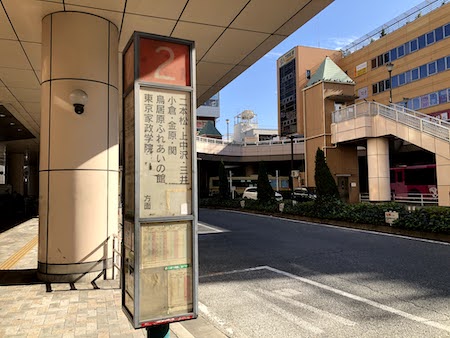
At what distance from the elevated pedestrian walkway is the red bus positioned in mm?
3888

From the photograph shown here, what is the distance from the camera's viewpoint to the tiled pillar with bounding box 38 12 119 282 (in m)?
6.21

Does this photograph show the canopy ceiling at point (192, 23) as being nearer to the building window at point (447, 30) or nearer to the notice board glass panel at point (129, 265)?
the notice board glass panel at point (129, 265)

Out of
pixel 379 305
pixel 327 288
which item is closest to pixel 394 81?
pixel 327 288

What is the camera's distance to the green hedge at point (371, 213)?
37.7ft

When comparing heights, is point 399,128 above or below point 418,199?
above

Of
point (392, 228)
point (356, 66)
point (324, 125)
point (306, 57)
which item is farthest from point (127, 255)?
point (306, 57)

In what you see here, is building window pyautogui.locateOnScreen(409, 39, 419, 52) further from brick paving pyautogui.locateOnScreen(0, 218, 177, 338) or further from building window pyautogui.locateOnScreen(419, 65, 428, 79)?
brick paving pyautogui.locateOnScreen(0, 218, 177, 338)

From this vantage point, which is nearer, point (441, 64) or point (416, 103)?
point (441, 64)

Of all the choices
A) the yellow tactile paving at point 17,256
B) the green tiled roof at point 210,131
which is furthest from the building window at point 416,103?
the yellow tactile paving at point 17,256

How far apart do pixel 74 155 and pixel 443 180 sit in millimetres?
19759

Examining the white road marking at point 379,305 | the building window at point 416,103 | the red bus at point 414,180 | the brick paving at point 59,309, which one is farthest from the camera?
the building window at point 416,103

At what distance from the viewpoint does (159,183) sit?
3.07 meters

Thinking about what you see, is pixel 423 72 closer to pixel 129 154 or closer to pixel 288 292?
pixel 288 292

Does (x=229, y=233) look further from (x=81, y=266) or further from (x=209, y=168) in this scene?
(x=209, y=168)
